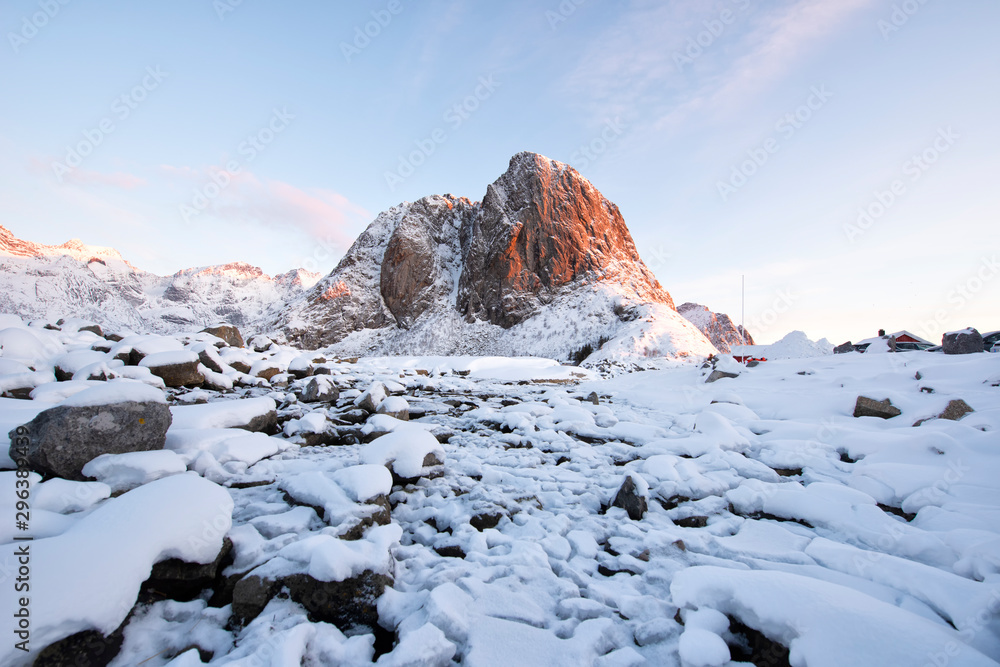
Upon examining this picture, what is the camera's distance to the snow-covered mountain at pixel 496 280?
32.0m

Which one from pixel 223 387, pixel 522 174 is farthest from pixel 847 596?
pixel 522 174

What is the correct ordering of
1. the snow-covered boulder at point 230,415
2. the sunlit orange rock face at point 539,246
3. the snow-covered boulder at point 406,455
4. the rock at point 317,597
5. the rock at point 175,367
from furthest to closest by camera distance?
the sunlit orange rock face at point 539,246 < the rock at point 175,367 < the snow-covered boulder at point 230,415 < the snow-covered boulder at point 406,455 < the rock at point 317,597

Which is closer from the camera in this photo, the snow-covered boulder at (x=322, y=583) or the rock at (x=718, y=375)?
the snow-covered boulder at (x=322, y=583)

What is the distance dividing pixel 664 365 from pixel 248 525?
23.1 metres

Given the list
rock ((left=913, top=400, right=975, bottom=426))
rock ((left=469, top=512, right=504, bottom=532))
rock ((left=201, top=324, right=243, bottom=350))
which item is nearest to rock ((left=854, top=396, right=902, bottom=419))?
rock ((left=913, top=400, right=975, bottom=426))

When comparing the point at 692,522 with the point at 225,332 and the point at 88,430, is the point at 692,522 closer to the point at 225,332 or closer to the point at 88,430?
the point at 88,430

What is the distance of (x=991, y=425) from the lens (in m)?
4.44

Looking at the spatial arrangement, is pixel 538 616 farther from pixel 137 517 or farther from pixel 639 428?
pixel 639 428

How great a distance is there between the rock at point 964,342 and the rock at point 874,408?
8.35 m

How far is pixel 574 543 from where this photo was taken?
2861mm

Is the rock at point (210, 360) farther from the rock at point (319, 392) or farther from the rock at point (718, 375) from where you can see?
the rock at point (718, 375)

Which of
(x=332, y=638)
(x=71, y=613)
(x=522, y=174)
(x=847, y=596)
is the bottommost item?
(x=332, y=638)

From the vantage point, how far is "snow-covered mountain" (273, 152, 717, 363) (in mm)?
31984

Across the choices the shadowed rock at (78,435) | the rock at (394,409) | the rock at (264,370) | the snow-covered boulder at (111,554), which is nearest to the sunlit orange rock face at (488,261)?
the rock at (264,370)
